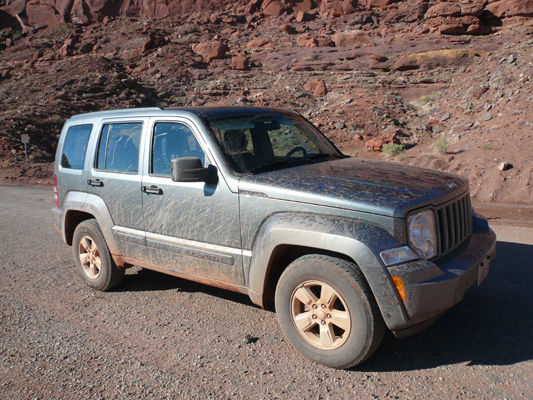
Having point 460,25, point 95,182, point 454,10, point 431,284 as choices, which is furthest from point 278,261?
point 454,10

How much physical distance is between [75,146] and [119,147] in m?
0.94

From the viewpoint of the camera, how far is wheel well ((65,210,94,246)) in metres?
5.40

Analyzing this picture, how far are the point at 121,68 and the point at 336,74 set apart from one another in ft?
57.0

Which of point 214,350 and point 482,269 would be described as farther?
point 214,350

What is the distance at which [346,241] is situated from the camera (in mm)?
3111

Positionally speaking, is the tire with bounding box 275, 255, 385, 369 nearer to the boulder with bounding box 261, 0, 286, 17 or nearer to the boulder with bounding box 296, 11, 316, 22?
the boulder with bounding box 296, 11, 316, 22

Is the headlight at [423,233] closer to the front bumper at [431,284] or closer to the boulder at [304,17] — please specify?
the front bumper at [431,284]

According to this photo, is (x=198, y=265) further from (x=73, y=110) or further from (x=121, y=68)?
(x=121, y=68)

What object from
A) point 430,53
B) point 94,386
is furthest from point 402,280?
point 430,53

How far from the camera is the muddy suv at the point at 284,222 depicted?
3.09 meters

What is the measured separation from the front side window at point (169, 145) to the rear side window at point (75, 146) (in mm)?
1251

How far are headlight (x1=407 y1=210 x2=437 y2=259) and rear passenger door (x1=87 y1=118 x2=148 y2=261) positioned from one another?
2552 mm

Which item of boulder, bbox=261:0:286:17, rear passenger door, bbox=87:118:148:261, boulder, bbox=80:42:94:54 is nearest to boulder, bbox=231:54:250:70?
boulder, bbox=261:0:286:17

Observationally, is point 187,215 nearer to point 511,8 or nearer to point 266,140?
point 266,140
